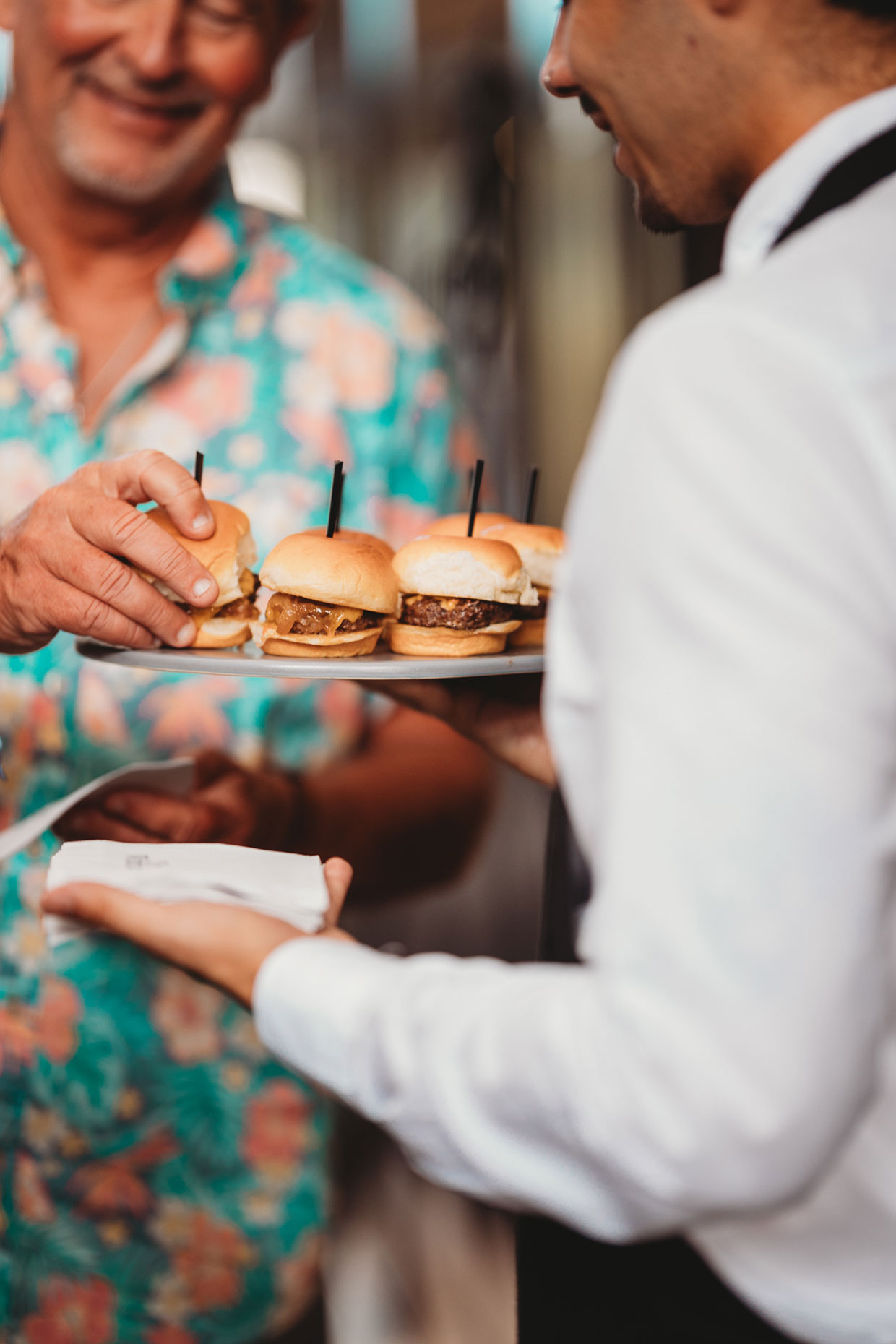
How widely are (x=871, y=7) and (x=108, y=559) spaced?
39.2 inches

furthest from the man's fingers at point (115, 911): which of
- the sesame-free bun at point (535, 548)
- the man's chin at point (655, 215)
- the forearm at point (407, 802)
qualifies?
the sesame-free bun at point (535, 548)

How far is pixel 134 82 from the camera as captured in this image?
1.79 metres

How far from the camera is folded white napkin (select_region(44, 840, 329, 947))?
99 centimetres

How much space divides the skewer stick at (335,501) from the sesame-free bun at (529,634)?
37 cm

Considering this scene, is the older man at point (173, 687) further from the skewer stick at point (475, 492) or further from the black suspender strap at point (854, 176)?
the black suspender strap at point (854, 176)

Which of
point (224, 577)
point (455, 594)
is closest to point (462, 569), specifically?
point (455, 594)

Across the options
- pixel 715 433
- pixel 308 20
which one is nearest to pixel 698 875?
pixel 715 433

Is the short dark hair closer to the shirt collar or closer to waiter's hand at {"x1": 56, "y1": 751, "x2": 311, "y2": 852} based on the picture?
the shirt collar

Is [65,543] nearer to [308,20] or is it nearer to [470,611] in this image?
[470,611]

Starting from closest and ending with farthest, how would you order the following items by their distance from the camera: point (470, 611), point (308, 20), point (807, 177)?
point (807, 177) < point (470, 611) < point (308, 20)

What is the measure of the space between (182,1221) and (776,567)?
5.53 ft

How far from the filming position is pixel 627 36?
72cm

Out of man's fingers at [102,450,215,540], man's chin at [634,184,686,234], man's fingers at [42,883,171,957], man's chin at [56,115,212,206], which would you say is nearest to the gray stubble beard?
man's chin at [56,115,212,206]

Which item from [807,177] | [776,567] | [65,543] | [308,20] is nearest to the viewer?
[776,567]
